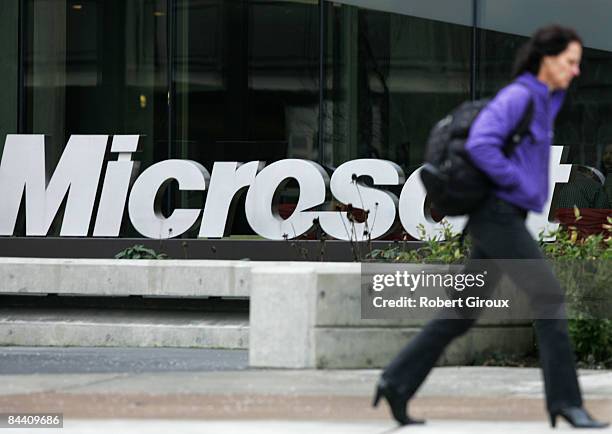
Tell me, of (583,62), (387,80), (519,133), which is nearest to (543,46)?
(519,133)

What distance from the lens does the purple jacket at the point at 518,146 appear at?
244 inches

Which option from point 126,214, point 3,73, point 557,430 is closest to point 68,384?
point 557,430

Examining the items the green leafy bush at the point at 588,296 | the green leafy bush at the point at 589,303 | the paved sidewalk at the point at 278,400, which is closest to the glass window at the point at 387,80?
the green leafy bush at the point at 588,296

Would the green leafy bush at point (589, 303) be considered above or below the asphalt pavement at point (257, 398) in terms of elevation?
above

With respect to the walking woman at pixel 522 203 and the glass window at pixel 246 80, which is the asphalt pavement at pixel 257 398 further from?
the glass window at pixel 246 80

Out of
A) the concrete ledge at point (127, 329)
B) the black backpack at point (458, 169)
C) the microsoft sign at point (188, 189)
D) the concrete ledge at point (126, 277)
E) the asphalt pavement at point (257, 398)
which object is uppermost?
the black backpack at point (458, 169)

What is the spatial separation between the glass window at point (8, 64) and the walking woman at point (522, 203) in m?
14.2

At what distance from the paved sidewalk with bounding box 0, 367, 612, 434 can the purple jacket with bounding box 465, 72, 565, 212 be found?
1241 millimetres

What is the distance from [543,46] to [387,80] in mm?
12436

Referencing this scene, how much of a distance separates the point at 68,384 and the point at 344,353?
77.8 inches

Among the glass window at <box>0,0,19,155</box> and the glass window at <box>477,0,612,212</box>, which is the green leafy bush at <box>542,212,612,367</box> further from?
the glass window at <box>0,0,19,155</box>

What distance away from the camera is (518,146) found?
20.6 feet

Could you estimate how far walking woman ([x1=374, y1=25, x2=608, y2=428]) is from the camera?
6.25 m

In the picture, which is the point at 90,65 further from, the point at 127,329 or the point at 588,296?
the point at 588,296
